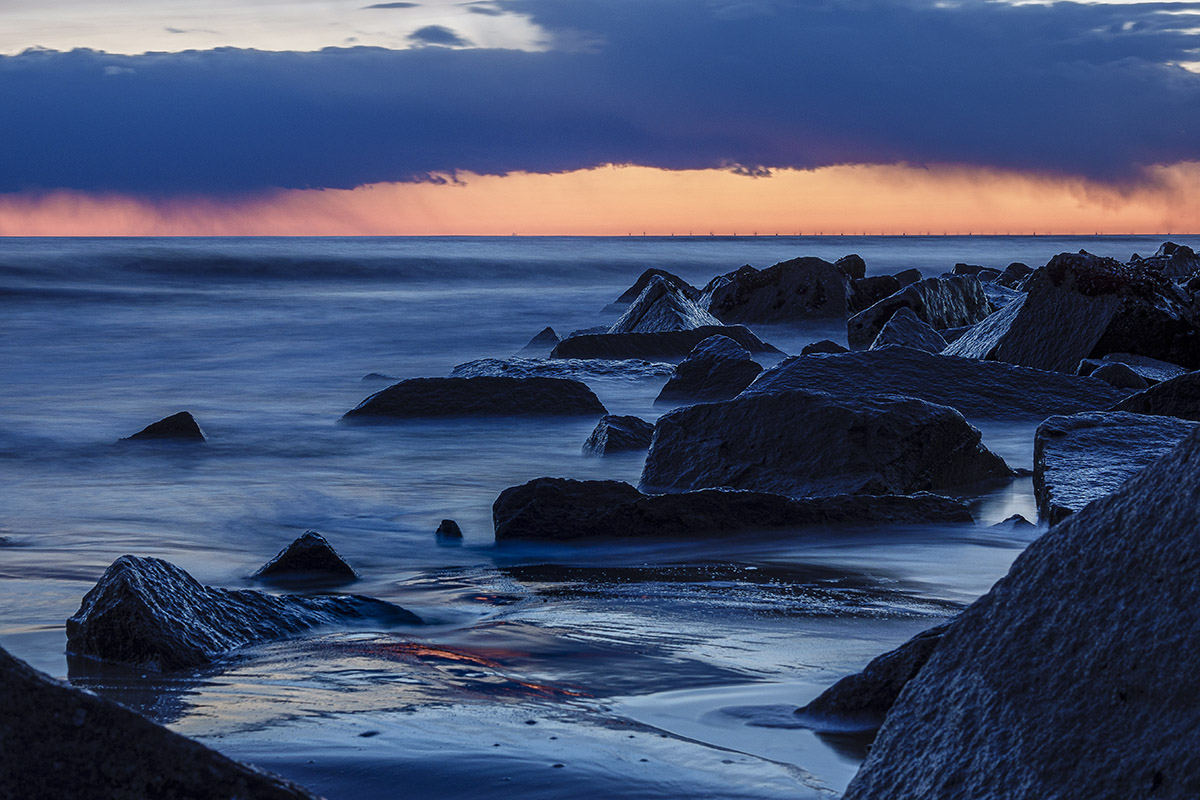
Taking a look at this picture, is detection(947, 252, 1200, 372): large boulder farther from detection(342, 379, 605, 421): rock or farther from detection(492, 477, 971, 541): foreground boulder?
detection(492, 477, 971, 541): foreground boulder

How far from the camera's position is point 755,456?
532 cm

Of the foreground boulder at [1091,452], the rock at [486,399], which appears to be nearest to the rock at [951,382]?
the foreground boulder at [1091,452]

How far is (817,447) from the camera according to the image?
5.20 m

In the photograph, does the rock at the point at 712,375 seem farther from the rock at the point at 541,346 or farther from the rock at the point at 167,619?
the rock at the point at 541,346

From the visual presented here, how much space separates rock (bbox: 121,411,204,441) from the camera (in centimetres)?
820

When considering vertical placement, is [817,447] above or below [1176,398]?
below

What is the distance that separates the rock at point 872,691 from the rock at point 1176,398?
3.53m

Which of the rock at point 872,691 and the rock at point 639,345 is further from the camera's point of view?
the rock at point 639,345

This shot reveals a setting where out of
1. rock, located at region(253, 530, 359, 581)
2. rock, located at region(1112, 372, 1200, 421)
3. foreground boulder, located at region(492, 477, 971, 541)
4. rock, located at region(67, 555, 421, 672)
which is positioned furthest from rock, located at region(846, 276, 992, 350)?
rock, located at region(67, 555, 421, 672)

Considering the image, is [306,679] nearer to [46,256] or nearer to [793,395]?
[793,395]

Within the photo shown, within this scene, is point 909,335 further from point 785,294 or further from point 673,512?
point 785,294

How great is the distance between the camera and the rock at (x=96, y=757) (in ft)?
4.03

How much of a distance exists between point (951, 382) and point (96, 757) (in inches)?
257

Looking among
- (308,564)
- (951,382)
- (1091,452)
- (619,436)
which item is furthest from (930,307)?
(308,564)
